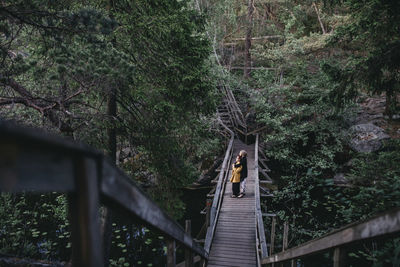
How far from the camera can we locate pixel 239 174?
28.7 feet

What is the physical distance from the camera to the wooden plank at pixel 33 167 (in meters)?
0.62

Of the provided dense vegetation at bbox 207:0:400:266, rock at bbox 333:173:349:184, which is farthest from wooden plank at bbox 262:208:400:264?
rock at bbox 333:173:349:184

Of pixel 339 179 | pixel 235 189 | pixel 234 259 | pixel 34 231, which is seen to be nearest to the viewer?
pixel 234 259

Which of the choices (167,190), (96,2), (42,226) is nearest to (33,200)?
(42,226)

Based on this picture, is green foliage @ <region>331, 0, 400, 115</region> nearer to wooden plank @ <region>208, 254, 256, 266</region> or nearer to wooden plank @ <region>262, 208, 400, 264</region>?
wooden plank @ <region>262, 208, 400, 264</region>

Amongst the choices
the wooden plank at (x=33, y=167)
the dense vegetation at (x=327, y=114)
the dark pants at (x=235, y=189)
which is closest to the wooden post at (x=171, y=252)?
the wooden plank at (x=33, y=167)

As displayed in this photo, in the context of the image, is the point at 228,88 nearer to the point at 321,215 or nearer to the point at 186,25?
the point at 321,215

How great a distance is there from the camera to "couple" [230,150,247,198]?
8.71 metres

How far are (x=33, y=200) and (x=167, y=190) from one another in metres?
9.33

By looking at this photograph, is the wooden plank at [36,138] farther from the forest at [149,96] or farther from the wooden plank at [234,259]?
the wooden plank at [234,259]

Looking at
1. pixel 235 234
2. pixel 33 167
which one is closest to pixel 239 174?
pixel 235 234

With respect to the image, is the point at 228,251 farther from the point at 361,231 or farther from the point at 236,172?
the point at 361,231

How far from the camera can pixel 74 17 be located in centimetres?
383

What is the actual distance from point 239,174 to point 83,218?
8176mm
